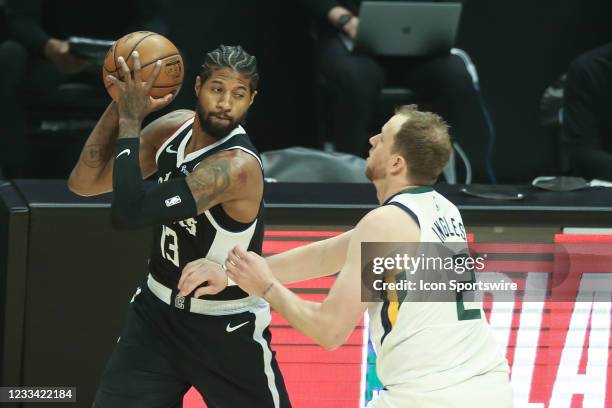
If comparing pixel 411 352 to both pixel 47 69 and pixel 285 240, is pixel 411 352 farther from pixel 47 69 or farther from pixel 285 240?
pixel 47 69

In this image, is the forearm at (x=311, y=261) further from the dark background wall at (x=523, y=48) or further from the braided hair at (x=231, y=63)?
the dark background wall at (x=523, y=48)

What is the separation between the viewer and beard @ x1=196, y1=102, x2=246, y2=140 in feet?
12.1

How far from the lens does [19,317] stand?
4301 millimetres

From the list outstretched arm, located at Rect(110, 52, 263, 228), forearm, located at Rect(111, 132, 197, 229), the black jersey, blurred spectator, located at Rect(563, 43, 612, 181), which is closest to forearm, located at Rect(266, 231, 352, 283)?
the black jersey

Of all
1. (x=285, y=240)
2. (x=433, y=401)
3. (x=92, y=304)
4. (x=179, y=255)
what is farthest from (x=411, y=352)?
(x=92, y=304)

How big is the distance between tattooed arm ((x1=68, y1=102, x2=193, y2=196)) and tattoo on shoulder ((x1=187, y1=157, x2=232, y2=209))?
16.9 inches

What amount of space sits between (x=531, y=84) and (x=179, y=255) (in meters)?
4.83

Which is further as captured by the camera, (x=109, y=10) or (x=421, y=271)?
(x=109, y=10)

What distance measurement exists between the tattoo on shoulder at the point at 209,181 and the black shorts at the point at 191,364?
44 centimetres

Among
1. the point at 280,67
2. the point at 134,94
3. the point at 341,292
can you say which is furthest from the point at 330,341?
the point at 280,67

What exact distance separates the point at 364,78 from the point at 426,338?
3434 millimetres

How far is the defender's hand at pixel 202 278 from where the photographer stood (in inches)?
138

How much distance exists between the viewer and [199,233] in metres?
3.75

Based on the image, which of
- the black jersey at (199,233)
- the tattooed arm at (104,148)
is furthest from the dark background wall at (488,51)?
the black jersey at (199,233)
